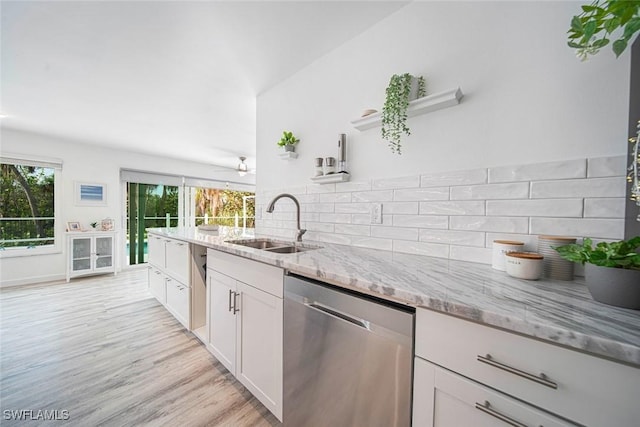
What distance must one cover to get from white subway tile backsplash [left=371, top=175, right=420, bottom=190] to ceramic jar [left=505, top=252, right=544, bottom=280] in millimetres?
583

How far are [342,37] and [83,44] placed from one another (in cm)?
189

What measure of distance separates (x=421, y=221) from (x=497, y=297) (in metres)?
0.66

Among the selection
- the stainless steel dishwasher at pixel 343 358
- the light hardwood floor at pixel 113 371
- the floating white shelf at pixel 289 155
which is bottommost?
the light hardwood floor at pixel 113 371

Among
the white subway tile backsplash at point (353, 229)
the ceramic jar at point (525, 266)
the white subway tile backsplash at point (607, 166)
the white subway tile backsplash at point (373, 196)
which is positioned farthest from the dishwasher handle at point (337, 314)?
the white subway tile backsplash at point (607, 166)

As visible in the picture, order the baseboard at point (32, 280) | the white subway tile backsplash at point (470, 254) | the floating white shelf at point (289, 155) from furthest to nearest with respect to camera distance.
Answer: the baseboard at point (32, 280), the floating white shelf at point (289, 155), the white subway tile backsplash at point (470, 254)

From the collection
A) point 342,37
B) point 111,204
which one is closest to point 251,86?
point 342,37

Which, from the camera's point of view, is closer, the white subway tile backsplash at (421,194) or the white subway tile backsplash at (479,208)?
the white subway tile backsplash at (479,208)

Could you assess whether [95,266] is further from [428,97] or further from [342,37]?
[428,97]

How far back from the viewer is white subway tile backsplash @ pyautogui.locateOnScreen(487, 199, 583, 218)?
2.82ft

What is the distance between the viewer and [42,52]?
1.76m

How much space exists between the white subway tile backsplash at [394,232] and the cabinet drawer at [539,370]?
69cm

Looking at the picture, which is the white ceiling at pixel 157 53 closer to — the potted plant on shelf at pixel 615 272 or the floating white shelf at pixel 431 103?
the floating white shelf at pixel 431 103

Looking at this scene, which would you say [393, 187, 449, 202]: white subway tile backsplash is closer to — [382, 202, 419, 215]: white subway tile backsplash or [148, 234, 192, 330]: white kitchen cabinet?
[382, 202, 419, 215]: white subway tile backsplash

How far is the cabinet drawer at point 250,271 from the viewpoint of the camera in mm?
1149
